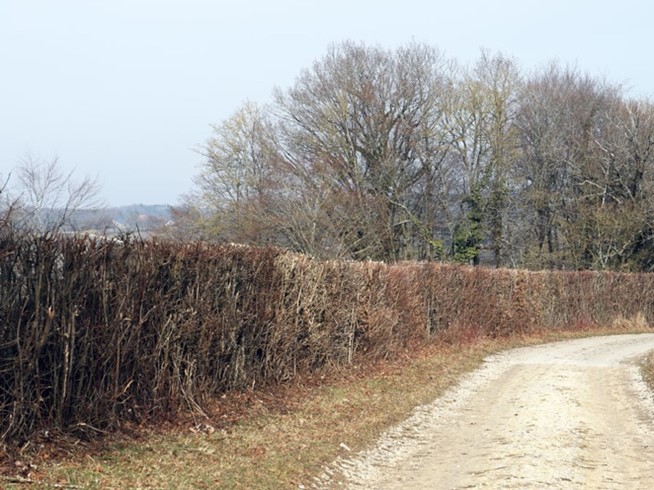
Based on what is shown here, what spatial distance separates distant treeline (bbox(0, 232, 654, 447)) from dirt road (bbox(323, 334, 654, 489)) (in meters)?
2.44

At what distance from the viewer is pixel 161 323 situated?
9758mm

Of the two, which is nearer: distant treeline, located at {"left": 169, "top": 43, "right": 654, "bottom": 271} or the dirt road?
the dirt road

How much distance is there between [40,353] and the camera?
7820mm

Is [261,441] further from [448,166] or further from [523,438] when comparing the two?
[448,166]

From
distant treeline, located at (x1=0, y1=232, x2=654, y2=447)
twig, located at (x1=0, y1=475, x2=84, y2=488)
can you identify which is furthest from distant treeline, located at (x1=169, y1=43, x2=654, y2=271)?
twig, located at (x1=0, y1=475, x2=84, y2=488)

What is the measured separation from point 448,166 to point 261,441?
3707 centimetres

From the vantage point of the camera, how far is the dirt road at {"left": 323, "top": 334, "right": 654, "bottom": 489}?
8.62m

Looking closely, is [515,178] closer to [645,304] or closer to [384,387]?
[645,304]

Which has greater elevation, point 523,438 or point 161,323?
point 161,323

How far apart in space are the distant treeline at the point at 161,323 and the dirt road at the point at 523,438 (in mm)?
2441

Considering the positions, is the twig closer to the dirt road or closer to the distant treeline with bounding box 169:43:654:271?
the dirt road

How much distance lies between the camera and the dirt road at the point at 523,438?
8.62 meters

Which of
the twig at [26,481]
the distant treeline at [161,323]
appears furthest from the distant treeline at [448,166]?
the twig at [26,481]

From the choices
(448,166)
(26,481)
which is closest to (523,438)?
(26,481)
